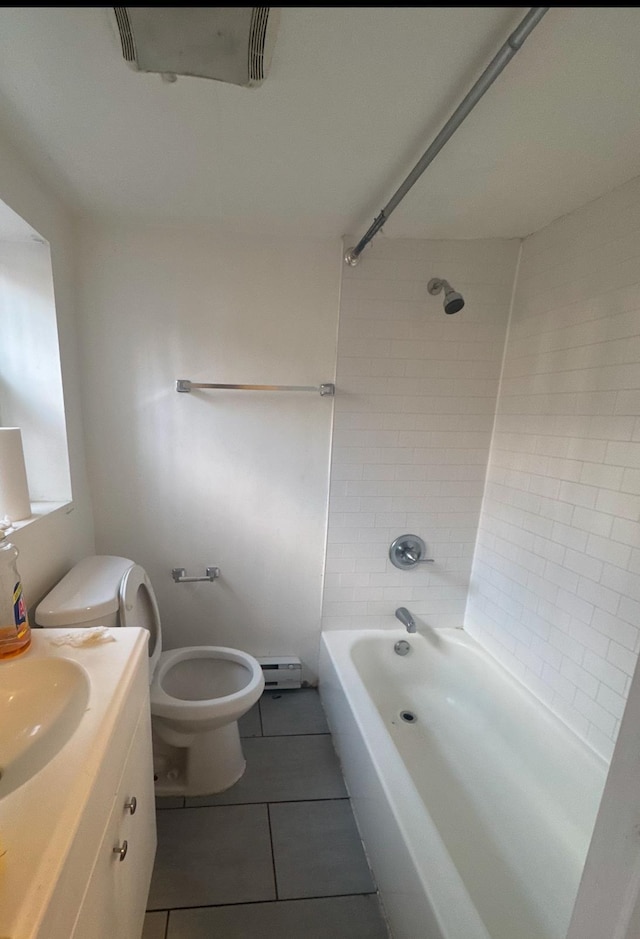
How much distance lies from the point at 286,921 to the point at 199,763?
544 mm

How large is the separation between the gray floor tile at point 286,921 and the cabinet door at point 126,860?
0.19 metres

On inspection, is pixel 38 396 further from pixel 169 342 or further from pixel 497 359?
pixel 497 359

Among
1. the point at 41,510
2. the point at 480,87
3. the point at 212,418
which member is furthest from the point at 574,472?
the point at 41,510

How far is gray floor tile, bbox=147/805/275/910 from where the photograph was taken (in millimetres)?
1239

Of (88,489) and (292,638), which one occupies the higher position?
(88,489)

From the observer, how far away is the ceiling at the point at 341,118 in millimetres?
838

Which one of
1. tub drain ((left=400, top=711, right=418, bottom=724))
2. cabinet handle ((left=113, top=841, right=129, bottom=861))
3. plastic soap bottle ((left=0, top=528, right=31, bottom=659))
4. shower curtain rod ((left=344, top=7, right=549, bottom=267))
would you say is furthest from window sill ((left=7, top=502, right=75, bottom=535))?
tub drain ((left=400, top=711, right=418, bottom=724))

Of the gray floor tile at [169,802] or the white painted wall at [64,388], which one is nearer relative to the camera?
the white painted wall at [64,388]

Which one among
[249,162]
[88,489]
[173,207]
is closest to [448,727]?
[88,489]

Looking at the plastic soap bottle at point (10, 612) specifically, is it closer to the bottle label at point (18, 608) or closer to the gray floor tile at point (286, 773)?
the bottle label at point (18, 608)

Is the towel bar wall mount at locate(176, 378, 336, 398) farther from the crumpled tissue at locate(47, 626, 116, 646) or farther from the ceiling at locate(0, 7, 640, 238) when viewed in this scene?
the crumpled tissue at locate(47, 626, 116, 646)

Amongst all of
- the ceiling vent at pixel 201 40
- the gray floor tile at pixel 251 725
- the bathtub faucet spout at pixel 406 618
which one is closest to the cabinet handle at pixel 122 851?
the gray floor tile at pixel 251 725

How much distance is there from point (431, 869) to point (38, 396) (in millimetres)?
1917

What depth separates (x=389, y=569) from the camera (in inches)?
80.6
